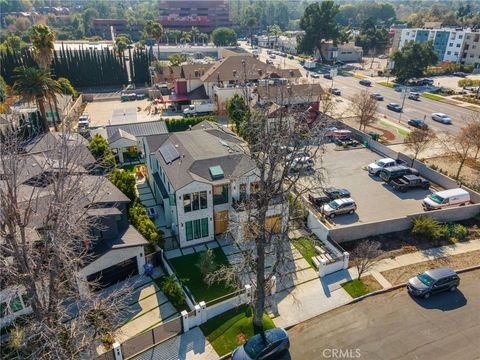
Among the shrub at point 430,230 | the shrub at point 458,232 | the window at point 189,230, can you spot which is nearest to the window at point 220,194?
the window at point 189,230

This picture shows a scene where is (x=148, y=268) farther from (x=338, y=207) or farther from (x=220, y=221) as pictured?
(x=338, y=207)

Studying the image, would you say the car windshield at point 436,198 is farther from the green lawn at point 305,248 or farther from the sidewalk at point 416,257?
the green lawn at point 305,248

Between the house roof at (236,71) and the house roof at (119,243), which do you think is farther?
the house roof at (236,71)

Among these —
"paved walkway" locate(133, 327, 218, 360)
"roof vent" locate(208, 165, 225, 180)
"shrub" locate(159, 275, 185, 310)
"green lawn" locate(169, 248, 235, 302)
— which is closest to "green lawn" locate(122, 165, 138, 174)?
"roof vent" locate(208, 165, 225, 180)

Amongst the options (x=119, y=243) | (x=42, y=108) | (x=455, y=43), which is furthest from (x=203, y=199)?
(x=455, y=43)

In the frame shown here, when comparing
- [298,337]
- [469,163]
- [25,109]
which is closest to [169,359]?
[298,337]

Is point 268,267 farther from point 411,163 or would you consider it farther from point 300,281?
point 411,163
